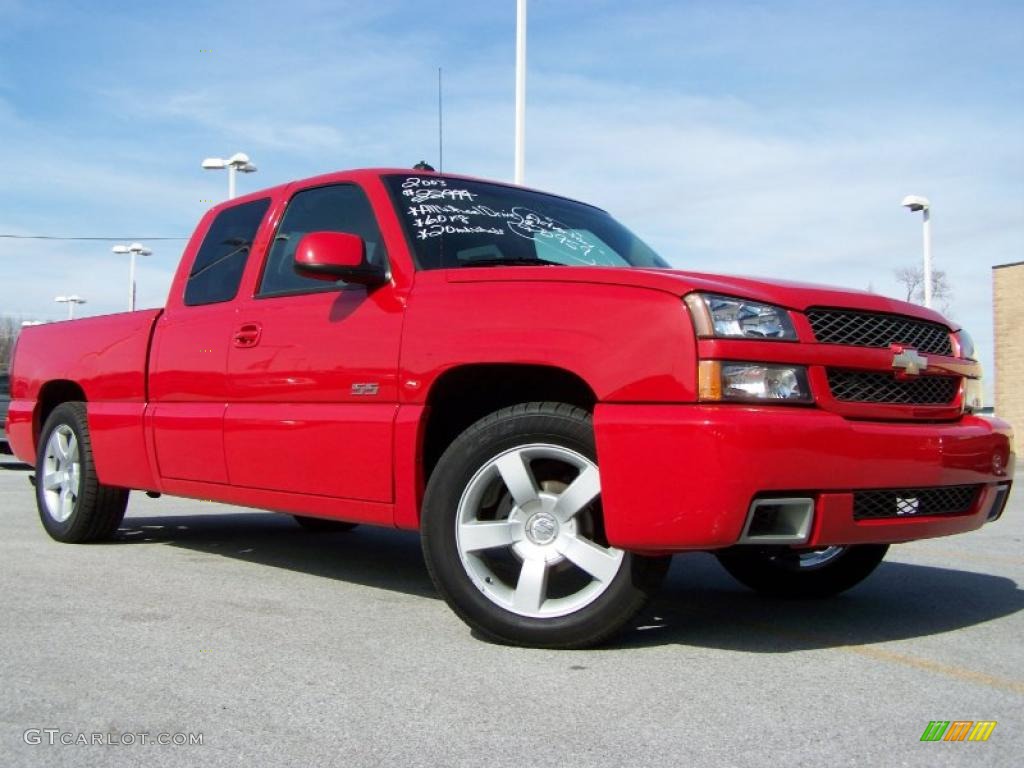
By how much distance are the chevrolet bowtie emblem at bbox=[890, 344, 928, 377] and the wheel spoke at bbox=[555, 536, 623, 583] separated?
3.82 feet

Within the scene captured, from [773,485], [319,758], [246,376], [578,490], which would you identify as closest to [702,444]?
[773,485]

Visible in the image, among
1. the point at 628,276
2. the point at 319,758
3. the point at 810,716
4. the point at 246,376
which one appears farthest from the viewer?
the point at 246,376

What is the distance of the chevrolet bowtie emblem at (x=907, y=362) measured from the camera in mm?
3818

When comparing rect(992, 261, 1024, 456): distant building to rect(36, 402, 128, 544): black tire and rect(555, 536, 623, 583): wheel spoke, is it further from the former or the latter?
rect(555, 536, 623, 583): wheel spoke

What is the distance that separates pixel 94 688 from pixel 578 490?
1.65 m

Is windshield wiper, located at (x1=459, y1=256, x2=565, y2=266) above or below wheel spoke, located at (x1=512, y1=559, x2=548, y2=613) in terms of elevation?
above

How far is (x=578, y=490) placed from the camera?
3.76 metres

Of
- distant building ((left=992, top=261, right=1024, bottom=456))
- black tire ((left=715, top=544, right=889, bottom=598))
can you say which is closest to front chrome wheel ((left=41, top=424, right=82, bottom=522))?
black tire ((left=715, top=544, right=889, bottom=598))

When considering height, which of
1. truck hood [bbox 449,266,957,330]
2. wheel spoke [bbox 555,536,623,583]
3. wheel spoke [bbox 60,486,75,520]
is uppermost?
truck hood [bbox 449,266,957,330]

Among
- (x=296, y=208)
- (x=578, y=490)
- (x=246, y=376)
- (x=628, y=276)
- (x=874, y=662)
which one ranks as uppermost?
(x=296, y=208)

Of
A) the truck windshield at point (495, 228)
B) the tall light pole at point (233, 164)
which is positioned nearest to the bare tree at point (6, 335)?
the tall light pole at point (233, 164)

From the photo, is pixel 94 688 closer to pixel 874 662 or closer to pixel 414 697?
pixel 414 697

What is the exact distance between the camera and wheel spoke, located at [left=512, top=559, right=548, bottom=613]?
3.82m

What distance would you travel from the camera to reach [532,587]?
12.5 ft
